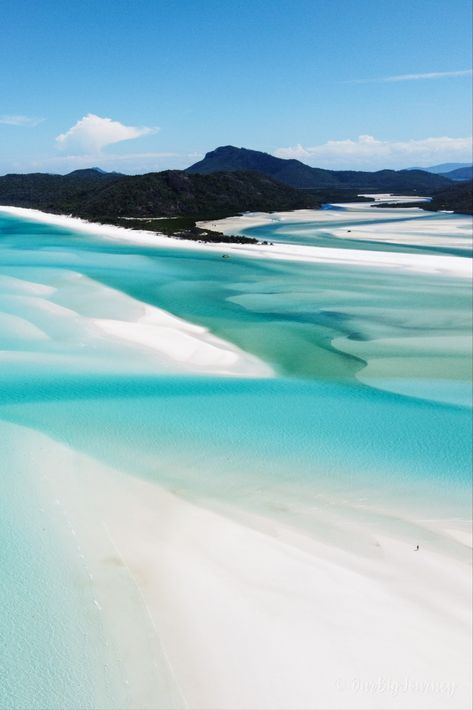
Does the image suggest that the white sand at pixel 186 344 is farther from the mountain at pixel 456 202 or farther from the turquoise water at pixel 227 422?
the mountain at pixel 456 202

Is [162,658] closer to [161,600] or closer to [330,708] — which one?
[161,600]

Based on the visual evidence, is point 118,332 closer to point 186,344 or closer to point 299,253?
point 186,344

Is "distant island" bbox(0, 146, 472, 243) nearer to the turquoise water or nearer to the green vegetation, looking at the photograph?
the green vegetation

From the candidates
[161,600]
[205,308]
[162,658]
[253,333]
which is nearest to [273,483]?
[161,600]

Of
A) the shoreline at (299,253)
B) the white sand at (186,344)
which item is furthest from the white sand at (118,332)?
the shoreline at (299,253)

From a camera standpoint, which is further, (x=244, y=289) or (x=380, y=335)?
(x=244, y=289)

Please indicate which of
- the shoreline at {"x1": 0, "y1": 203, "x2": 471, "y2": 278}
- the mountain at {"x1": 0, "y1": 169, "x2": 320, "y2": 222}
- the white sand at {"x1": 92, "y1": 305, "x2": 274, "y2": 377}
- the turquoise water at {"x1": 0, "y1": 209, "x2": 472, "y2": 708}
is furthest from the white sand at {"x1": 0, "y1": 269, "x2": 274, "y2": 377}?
the mountain at {"x1": 0, "y1": 169, "x2": 320, "y2": 222}
